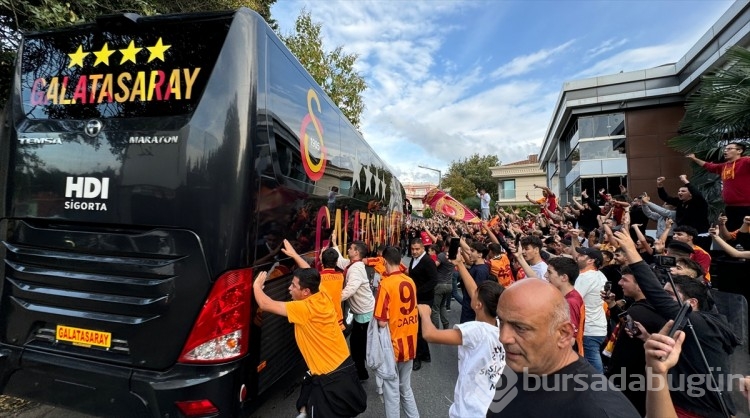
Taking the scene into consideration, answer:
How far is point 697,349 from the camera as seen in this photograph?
2.25 metres

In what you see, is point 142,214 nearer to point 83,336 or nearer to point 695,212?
point 83,336

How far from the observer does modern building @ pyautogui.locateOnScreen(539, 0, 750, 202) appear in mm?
16938

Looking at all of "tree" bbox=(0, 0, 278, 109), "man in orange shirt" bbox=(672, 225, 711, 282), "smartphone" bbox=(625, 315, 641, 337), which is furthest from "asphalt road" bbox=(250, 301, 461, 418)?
"tree" bbox=(0, 0, 278, 109)

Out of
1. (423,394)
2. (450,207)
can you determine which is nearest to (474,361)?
(423,394)

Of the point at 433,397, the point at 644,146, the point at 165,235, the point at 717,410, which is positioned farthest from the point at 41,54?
the point at 644,146

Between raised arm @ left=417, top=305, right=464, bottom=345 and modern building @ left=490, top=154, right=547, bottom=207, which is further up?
modern building @ left=490, top=154, right=547, bottom=207

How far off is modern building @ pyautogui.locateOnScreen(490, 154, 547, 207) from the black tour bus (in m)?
39.9

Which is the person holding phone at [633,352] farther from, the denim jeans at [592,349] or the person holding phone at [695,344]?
the denim jeans at [592,349]

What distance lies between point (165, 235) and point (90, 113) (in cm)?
Answer: 127

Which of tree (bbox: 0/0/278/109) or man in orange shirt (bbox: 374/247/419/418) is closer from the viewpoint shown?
man in orange shirt (bbox: 374/247/419/418)

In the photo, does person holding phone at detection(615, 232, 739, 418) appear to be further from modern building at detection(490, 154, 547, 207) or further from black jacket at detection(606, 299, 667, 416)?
modern building at detection(490, 154, 547, 207)

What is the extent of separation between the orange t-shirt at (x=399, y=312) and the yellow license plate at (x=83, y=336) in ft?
7.50

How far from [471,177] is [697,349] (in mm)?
44139

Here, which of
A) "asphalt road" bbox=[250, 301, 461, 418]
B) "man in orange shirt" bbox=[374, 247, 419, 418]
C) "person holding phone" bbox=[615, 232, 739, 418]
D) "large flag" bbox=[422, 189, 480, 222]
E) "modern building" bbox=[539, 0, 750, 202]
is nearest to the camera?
"person holding phone" bbox=[615, 232, 739, 418]
